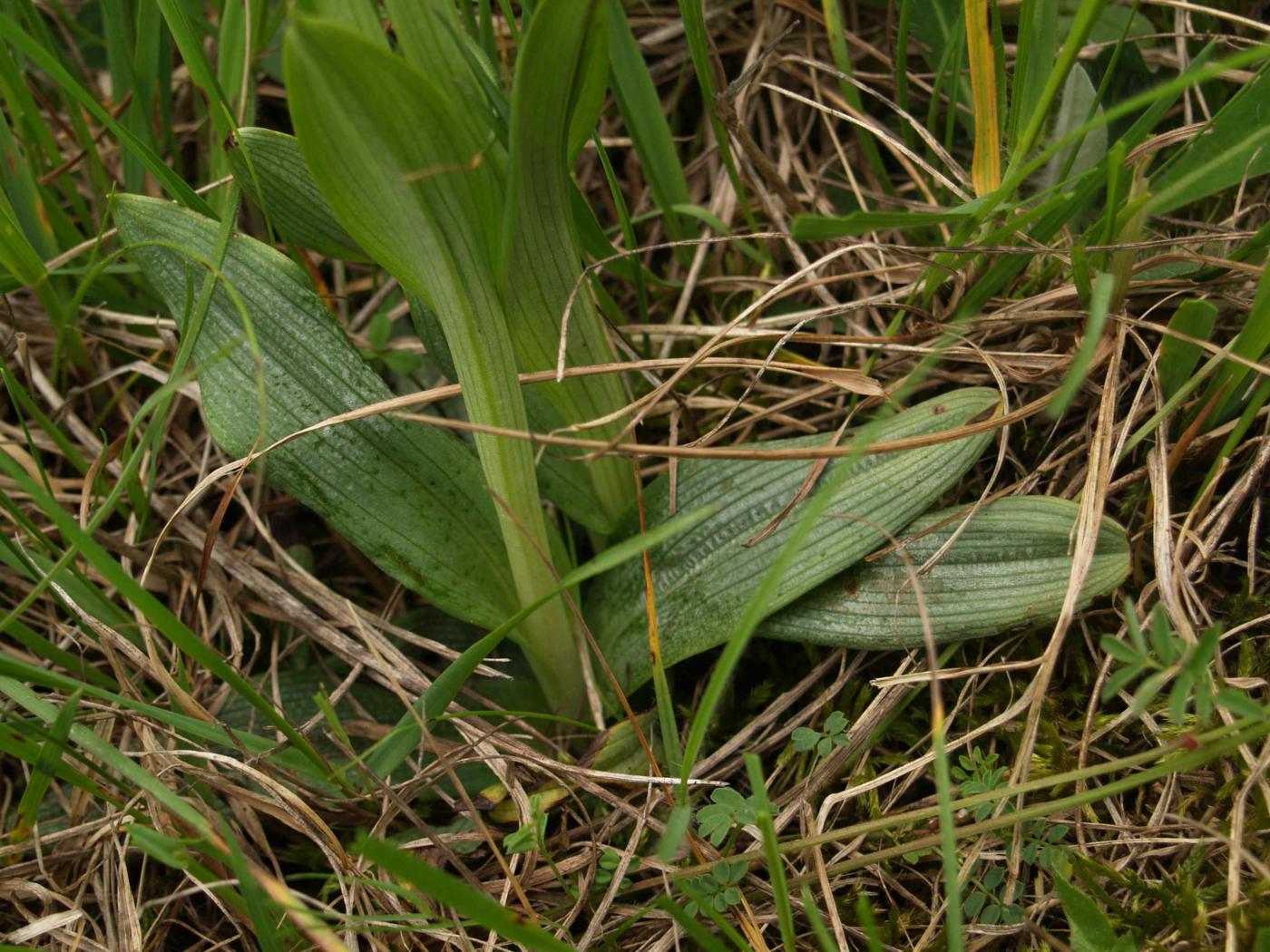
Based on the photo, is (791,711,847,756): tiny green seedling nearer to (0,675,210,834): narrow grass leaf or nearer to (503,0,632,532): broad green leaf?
(503,0,632,532): broad green leaf

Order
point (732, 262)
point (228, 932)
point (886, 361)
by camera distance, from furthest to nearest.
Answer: point (732, 262) → point (886, 361) → point (228, 932)

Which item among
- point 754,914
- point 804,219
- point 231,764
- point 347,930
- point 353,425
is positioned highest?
point 804,219

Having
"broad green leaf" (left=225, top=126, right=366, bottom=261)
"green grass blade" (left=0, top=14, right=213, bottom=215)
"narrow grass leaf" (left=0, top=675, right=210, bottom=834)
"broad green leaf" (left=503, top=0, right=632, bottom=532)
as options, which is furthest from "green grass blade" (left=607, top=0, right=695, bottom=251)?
"narrow grass leaf" (left=0, top=675, right=210, bottom=834)

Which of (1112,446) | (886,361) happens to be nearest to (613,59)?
(886,361)

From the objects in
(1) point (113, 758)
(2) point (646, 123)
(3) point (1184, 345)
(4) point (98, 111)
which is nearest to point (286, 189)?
(4) point (98, 111)

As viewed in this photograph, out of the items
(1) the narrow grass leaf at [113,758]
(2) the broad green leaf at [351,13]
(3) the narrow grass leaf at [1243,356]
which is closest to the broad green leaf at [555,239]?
(2) the broad green leaf at [351,13]

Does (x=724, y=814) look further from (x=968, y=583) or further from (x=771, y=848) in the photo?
(x=968, y=583)

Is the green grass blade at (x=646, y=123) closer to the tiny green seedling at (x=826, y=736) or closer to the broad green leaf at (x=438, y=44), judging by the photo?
the broad green leaf at (x=438, y=44)

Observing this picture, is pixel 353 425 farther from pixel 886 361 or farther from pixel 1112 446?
pixel 1112 446
